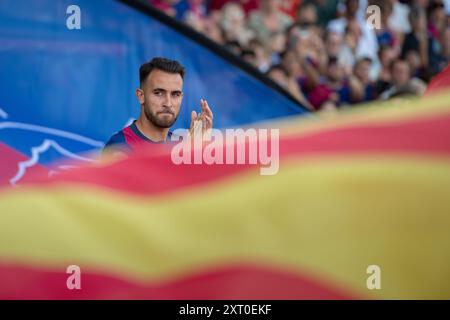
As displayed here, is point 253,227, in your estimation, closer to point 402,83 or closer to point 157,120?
point 157,120

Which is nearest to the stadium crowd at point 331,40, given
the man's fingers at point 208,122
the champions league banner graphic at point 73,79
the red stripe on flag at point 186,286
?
the champions league banner graphic at point 73,79

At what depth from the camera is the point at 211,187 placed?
2.83 metres

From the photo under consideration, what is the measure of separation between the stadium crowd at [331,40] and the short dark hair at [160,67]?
20 centimetres

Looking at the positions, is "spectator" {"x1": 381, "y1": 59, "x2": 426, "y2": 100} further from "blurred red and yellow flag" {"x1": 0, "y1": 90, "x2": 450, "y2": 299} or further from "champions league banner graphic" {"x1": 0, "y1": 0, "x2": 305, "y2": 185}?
"champions league banner graphic" {"x1": 0, "y1": 0, "x2": 305, "y2": 185}

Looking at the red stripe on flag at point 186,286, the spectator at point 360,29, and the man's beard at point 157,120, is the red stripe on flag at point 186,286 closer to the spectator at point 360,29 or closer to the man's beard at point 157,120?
the man's beard at point 157,120

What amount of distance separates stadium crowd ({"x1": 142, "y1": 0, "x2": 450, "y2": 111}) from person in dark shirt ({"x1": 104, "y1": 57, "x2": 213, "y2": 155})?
0.24m

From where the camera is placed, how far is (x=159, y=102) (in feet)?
9.78

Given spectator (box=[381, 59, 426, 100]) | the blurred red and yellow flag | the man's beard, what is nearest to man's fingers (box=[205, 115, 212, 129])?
the man's beard

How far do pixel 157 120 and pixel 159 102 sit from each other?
8cm

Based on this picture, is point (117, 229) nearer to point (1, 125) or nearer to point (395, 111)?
point (1, 125)

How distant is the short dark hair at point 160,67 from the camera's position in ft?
9.73

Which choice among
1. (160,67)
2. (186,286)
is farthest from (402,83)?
(186,286)

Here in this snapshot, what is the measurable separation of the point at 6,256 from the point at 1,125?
0.55 m

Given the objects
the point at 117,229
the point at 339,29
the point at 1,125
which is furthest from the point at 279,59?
the point at 1,125
